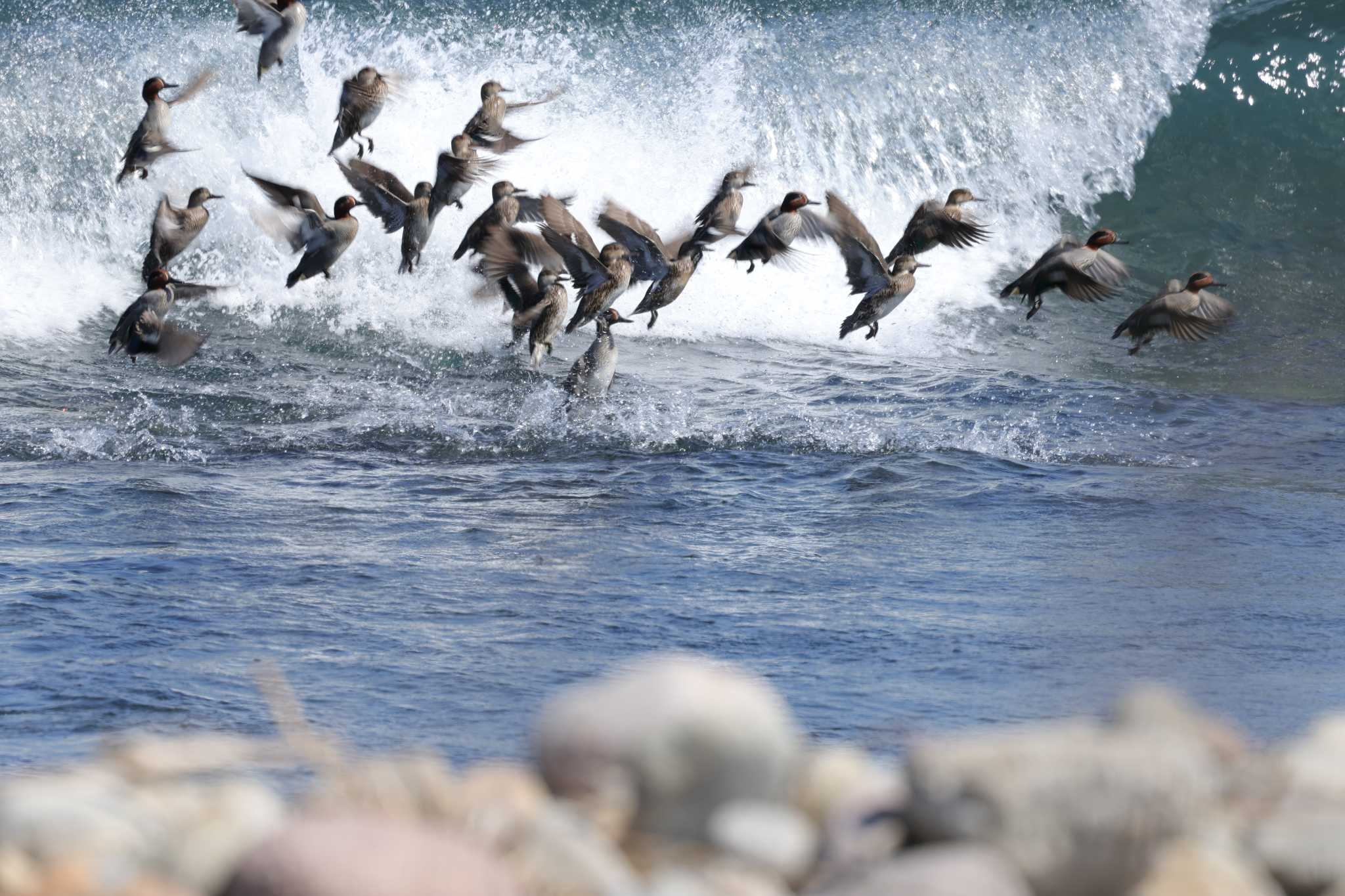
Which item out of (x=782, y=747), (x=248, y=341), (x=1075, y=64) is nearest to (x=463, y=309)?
(x=248, y=341)

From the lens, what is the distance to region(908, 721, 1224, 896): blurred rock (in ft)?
8.37

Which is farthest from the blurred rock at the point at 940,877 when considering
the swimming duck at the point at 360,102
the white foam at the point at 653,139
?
the white foam at the point at 653,139

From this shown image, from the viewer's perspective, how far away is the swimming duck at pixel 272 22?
9.97m

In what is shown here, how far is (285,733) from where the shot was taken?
14.8 feet

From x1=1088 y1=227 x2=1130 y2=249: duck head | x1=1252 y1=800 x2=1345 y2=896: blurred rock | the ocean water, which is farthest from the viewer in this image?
x1=1088 y1=227 x2=1130 y2=249: duck head

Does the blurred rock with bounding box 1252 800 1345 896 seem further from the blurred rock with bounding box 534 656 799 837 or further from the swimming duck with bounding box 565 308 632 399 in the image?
the swimming duck with bounding box 565 308 632 399

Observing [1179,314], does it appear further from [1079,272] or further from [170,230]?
[170,230]

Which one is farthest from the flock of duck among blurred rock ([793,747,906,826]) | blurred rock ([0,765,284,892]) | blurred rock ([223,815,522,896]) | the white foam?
blurred rock ([223,815,522,896])

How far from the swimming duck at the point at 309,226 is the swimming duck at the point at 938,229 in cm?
320

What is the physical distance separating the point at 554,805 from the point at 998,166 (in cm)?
1566

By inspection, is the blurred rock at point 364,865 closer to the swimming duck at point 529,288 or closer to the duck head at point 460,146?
the swimming duck at point 529,288

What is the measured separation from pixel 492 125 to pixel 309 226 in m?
1.45

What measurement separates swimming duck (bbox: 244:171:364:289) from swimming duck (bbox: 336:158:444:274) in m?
0.44

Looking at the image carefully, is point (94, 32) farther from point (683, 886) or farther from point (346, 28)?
point (683, 886)
